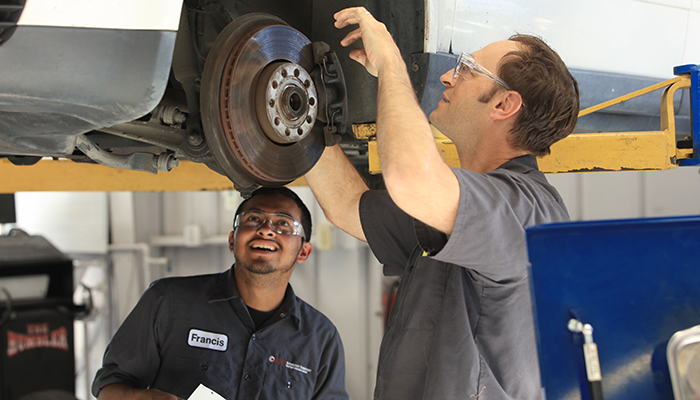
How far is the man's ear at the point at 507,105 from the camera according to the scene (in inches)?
45.1

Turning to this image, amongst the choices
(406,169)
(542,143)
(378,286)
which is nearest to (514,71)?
(542,143)

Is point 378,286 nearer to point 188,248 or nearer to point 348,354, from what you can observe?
point 348,354

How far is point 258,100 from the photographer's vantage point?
1113mm

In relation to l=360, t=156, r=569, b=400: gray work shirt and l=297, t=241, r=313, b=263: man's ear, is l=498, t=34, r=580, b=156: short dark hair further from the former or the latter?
l=297, t=241, r=313, b=263: man's ear

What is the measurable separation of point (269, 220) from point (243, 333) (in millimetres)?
372

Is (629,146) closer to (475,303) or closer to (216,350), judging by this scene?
(475,303)

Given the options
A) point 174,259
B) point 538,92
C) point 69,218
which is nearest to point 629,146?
point 538,92

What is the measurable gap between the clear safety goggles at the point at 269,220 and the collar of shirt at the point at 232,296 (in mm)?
179

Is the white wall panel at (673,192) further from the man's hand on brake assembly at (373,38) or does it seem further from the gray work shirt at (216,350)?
the man's hand on brake assembly at (373,38)

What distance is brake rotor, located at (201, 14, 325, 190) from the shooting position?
42.1 inches

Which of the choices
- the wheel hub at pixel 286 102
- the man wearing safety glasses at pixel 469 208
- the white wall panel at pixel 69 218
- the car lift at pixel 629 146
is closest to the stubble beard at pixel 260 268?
the car lift at pixel 629 146

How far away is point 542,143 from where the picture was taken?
1.21m

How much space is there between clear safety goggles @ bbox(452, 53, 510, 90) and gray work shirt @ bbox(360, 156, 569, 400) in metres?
0.19

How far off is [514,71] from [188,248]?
4138mm
